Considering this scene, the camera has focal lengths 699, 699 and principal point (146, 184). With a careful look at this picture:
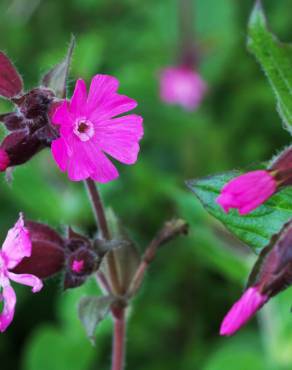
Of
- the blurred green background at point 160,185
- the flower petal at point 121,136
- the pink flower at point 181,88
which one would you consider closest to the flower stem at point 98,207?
the flower petal at point 121,136

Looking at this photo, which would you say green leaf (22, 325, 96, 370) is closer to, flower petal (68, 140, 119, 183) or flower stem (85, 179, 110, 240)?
flower stem (85, 179, 110, 240)

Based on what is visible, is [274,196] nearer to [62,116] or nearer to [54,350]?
[62,116]

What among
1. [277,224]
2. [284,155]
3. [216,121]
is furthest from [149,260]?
[216,121]

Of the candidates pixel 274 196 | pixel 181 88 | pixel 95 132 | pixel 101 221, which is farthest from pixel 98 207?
pixel 181 88

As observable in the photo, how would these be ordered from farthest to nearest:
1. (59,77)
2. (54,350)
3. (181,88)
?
1. (181,88)
2. (54,350)
3. (59,77)

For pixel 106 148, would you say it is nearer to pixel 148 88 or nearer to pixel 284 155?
pixel 284 155

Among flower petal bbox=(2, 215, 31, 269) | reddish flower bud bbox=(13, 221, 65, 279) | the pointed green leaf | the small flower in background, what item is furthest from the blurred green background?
the small flower in background
